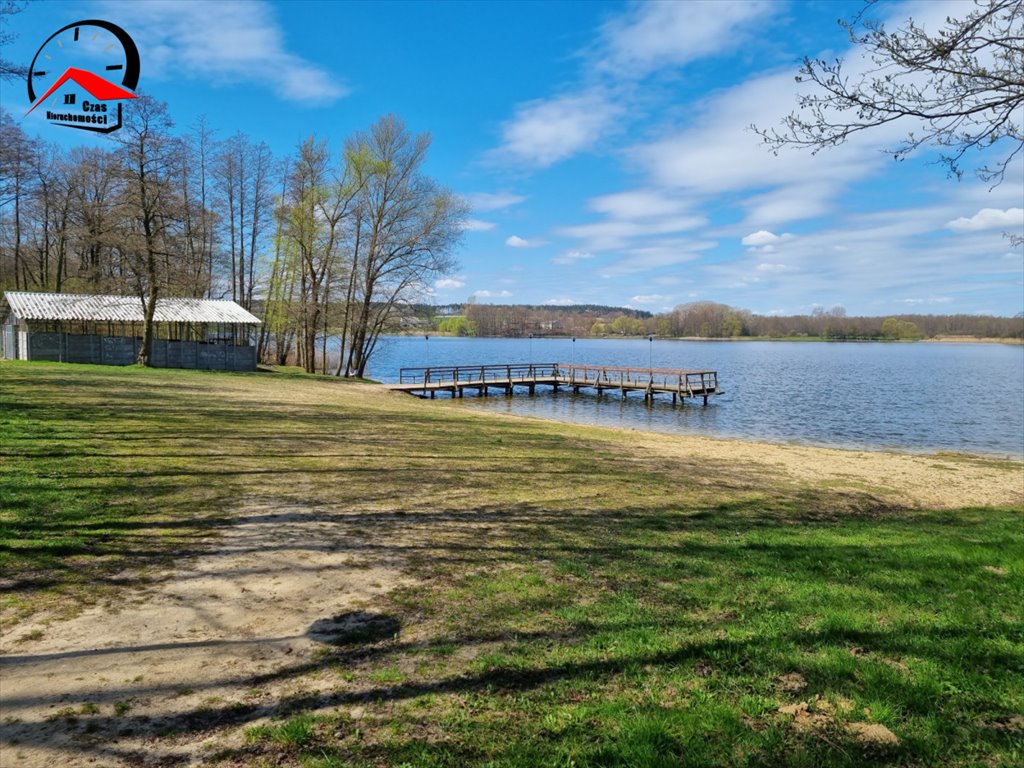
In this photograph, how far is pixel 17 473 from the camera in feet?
21.5

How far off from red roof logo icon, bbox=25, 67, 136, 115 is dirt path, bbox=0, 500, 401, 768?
15218mm

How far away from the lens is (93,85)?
16.8 meters

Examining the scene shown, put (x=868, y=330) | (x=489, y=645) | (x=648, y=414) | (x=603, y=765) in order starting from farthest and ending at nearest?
1. (x=868, y=330)
2. (x=648, y=414)
3. (x=489, y=645)
4. (x=603, y=765)

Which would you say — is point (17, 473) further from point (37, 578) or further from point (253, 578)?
point (253, 578)

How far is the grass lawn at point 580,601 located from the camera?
2.93 m

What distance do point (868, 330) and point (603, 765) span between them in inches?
7242

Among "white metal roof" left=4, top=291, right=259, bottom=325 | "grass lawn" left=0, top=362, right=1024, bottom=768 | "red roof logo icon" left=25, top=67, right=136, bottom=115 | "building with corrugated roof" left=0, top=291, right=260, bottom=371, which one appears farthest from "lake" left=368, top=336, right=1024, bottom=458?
"red roof logo icon" left=25, top=67, right=136, bottom=115

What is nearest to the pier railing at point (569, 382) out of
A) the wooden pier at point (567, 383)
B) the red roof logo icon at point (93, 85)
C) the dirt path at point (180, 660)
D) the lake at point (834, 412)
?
the wooden pier at point (567, 383)

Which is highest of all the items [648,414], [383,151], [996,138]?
[383,151]

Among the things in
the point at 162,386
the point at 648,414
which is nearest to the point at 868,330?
the point at 648,414

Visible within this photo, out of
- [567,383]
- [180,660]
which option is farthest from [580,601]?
[567,383]

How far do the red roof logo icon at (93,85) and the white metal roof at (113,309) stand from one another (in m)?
12.7

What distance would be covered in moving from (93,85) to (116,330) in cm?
1950

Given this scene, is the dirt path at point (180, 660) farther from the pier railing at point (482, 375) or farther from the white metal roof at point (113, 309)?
the pier railing at point (482, 375)
